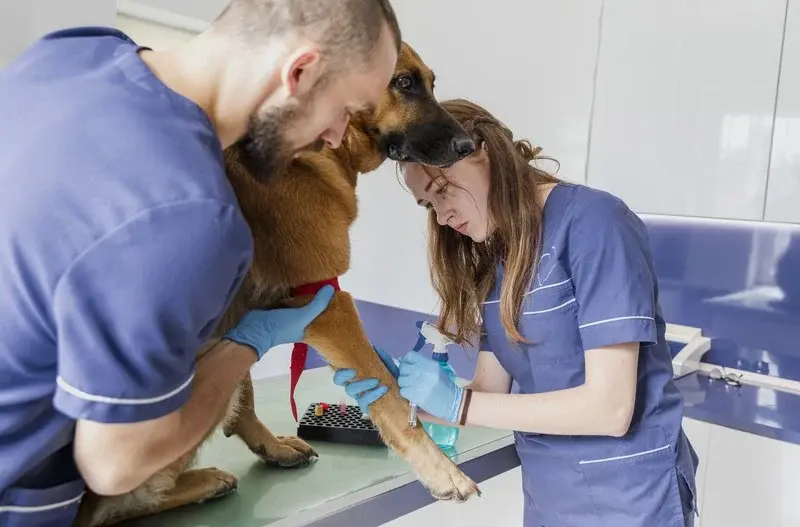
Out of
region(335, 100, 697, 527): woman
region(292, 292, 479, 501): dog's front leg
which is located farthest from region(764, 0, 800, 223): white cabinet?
region(292, 292, 479, 501): dog's front leg

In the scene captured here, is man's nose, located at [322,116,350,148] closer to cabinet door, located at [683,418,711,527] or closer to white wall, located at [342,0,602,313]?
white wall, located at [342,0,602,313]

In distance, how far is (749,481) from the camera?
156 cm

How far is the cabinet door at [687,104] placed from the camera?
5.56 feet

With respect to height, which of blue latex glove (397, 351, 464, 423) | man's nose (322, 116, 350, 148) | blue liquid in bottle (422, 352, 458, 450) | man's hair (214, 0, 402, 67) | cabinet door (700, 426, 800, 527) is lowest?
cabinet door (700, 426, 800, 527)

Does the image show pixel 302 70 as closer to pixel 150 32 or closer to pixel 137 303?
pixel 137 303

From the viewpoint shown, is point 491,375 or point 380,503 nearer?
point 380,503

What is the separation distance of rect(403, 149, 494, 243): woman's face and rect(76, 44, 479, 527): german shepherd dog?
0.04 meters

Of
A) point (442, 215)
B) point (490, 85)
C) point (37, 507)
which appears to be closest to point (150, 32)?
point (490, 85)

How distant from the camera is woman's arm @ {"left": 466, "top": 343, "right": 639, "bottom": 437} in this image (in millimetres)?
898

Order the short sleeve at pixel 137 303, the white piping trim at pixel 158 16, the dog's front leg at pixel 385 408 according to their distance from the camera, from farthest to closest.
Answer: the white piping trim at pixel 158 16 → the dog's front leg at pixel 385 408 → the short sleeve at pixel 137 303

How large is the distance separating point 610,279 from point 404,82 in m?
0.46

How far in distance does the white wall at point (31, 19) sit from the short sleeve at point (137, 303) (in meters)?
1.16

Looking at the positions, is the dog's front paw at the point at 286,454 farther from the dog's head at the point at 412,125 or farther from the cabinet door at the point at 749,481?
the cabinet door at the point at 749,481

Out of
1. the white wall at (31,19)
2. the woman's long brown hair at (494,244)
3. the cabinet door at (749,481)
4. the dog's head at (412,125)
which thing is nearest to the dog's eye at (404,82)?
the dog's head at (412,125)
